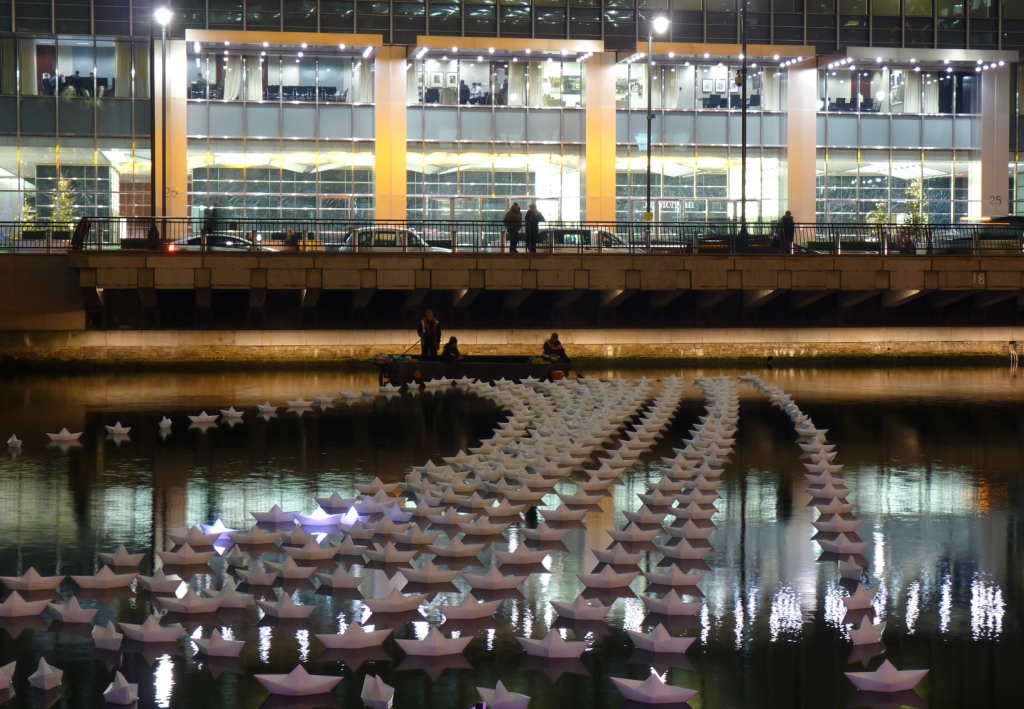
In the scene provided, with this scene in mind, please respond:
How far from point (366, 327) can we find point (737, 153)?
23245 mm

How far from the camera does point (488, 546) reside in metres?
10.2

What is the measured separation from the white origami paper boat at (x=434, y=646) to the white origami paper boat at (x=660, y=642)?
3.51 feet

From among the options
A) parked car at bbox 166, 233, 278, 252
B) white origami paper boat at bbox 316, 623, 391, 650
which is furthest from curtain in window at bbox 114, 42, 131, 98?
white origami paper boat at bbox 316, 623, 391, 650

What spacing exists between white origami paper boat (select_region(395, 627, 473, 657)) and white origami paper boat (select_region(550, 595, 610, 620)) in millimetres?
937

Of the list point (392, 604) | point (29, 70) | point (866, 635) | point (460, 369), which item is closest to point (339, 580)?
point (392, 604)

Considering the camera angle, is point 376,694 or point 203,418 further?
point 203,418

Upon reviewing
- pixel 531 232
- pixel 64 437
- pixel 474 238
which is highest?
pixel 531 232

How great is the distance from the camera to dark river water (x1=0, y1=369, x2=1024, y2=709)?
6.80 metres

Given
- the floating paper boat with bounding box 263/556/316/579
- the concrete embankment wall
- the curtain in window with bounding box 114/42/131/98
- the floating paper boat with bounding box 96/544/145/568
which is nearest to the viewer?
the floating paper boat with bounding box 263/556/316/579

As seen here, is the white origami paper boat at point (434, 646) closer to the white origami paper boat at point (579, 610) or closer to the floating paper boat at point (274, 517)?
the white origami paper boat at point (579, 610)

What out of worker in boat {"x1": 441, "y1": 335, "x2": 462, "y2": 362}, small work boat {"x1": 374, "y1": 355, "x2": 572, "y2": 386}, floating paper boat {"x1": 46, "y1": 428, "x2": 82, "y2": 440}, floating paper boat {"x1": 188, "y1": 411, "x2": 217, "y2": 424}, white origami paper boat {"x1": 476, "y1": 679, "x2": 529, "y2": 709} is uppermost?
worker in boat {"x1": 441, "y1": 335, "x2": 462, "y2": 362}

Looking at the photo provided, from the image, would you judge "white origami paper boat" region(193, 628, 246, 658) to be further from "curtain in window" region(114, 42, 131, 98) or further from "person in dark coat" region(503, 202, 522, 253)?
"curtain in window" region(114, 42, 131, 98)

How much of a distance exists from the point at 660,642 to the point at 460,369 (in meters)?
19.5

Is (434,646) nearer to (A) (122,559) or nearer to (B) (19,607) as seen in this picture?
(B) (19,607)
